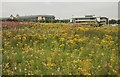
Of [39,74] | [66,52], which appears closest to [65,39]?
[66,52]

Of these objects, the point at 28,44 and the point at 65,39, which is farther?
the point at 65,39

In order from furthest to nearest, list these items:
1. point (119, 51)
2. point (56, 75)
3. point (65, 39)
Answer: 1. point (65, 39)
2. point (119, 51)
3. point (56, 75)

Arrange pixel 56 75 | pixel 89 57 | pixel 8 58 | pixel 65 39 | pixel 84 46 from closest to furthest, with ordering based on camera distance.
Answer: pixel 56 75 < pixel 8 58 < pixel 89 57 < pixel 84 46 < pixel 65 39

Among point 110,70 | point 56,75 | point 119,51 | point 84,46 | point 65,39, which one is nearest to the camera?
point 56,75

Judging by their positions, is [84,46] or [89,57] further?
[84,46]

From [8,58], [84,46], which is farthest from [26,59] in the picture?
[84,46]

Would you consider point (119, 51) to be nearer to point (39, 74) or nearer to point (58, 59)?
point (58, 59)

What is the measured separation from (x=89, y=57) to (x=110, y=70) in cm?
118

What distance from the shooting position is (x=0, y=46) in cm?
880

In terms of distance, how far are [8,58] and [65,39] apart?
331 cm

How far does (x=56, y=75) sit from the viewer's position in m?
6.22

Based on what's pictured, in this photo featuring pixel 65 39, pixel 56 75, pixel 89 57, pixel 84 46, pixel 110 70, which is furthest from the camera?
pixel 65 39

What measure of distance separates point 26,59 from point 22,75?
3.68 ft

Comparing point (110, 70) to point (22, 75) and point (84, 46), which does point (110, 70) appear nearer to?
point (22, 75)
